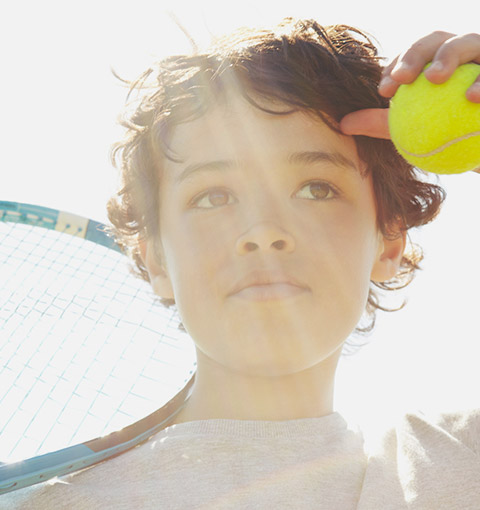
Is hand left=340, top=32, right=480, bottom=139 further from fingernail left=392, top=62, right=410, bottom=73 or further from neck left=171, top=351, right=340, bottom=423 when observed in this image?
neck left=171, top=351, right=340, bottom=423

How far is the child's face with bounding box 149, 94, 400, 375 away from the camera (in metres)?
1.30

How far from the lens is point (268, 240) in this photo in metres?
1.26

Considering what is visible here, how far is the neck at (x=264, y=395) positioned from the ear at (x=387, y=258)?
0.95ft

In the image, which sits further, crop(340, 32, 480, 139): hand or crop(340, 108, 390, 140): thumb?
crop(340, 108, 390, 140): thumb

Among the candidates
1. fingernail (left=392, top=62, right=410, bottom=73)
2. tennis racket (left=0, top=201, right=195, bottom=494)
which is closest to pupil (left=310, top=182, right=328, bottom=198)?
fingernail (left=392, top=62, right=410, bottom=73)

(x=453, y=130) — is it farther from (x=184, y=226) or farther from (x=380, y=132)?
(x=184, y=226)

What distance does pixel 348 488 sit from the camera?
4.24 ft

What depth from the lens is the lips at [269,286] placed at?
129cm

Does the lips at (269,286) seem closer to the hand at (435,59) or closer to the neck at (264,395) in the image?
the neck at (264,395)

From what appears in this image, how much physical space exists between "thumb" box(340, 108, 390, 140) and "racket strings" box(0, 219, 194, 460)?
2.63ft

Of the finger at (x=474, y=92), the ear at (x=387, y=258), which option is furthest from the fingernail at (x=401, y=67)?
the ear at (x=387, y=258)

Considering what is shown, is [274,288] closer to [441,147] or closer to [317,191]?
[317,191]

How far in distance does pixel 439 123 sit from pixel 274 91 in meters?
0.50

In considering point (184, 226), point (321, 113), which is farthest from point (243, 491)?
point (321, 113)
